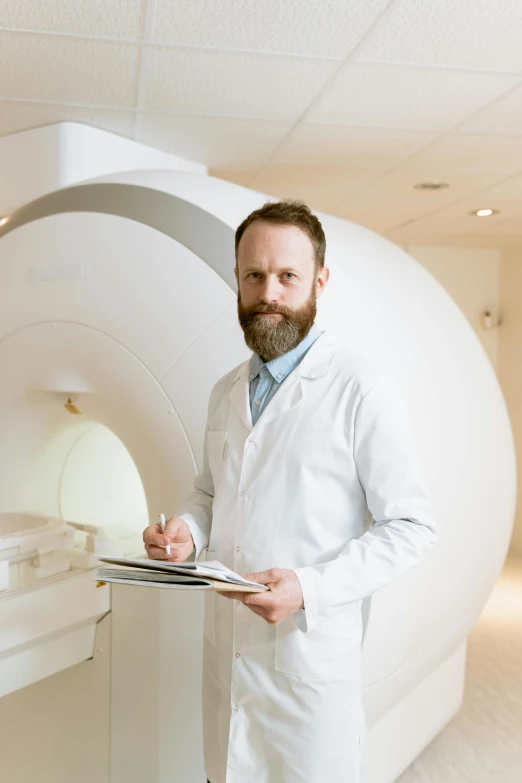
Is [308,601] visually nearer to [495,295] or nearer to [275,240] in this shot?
[275,240]

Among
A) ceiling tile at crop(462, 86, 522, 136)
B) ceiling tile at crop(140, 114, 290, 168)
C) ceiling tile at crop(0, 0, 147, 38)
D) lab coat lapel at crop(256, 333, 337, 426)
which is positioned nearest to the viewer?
lab coat lapel at crop(256, 333, 337, 426)

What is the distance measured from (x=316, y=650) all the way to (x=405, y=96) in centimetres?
179

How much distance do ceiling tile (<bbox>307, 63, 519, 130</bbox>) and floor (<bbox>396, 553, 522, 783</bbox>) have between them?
7.18ft

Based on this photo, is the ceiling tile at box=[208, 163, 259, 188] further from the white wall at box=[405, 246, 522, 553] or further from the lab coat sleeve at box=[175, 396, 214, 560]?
the white wall at box=[405, 246, 522, 553]

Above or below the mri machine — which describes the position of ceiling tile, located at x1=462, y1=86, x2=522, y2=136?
above

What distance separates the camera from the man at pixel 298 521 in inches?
51.8

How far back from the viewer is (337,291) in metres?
2.03

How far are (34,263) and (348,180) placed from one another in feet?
5.96

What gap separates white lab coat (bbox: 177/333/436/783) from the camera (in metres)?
1.32

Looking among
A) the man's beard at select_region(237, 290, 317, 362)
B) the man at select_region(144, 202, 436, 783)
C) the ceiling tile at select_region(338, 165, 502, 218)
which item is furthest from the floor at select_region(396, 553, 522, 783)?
the ceiling tile at select_region(338, 165, 502, 218)

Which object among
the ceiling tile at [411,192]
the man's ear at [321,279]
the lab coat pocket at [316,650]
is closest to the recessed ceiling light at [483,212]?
the ceiling tile at [411,192]

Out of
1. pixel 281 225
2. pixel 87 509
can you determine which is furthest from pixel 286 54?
pixel 87 509

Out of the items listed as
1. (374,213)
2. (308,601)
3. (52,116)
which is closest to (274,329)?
(308,601)

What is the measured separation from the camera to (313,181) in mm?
3572
